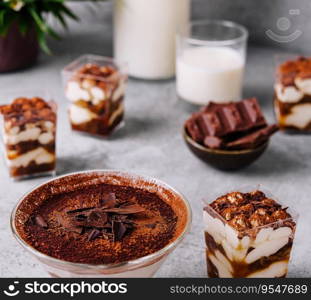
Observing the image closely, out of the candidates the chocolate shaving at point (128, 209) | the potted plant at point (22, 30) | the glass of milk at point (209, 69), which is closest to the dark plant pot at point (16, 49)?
the potted plant at point (22, 30)

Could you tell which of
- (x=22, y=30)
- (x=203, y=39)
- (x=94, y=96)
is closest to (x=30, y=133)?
(x=94, y=96)

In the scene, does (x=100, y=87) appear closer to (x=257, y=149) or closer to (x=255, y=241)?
(x=257, y=149)

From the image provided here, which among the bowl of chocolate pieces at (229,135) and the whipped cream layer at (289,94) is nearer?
the bowl of chocolate pieces at (229,135)

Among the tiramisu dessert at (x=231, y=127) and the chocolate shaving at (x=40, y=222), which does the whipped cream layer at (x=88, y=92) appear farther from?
the chocolate shaving at (x=40, y=222)

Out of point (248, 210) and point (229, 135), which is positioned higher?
point (248, 210)

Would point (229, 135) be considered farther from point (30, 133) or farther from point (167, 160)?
point (30, 133)
